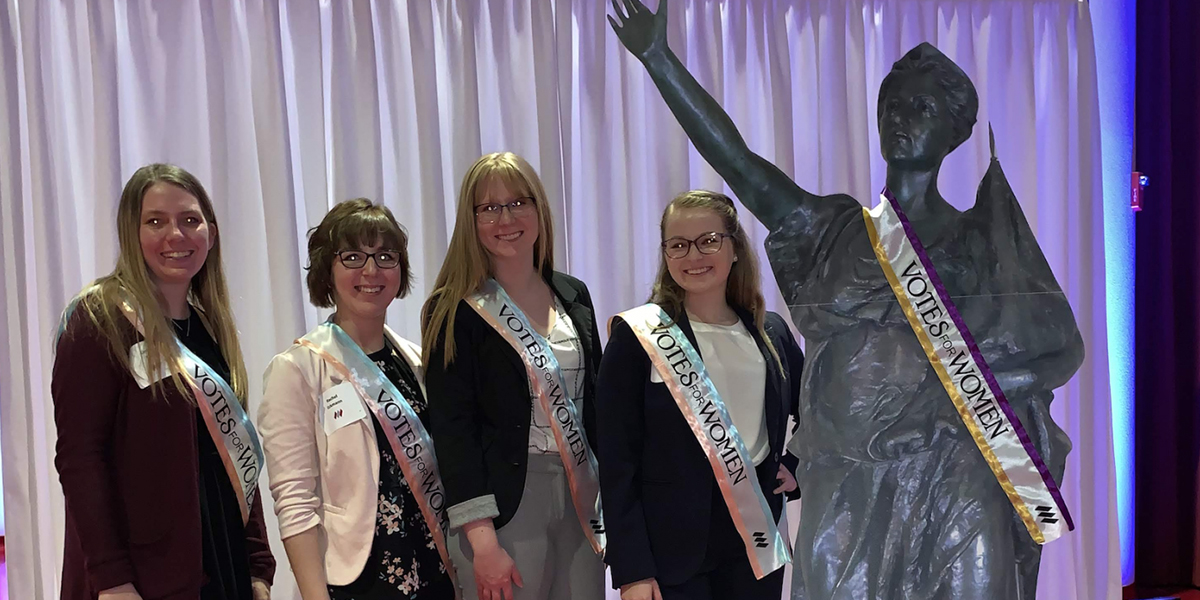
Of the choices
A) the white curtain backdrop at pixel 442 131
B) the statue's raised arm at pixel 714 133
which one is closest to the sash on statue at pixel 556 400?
the statue's raised arm at pixel 714 133

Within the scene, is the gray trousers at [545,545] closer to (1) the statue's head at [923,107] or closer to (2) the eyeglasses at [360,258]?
(2) the eyeglasses at [360,258]

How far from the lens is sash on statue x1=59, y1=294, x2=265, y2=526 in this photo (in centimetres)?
177

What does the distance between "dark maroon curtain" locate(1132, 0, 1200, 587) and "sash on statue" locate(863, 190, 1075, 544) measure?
1.95 metres

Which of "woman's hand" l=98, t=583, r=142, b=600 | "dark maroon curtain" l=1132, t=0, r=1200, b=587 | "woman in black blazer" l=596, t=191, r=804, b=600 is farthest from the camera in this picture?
"dark maroon curtain" l=1132, t=0, r=1200, b=587

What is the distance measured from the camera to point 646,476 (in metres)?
1.78

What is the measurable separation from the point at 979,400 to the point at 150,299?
4.98 feet

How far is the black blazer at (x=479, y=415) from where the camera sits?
1820mm

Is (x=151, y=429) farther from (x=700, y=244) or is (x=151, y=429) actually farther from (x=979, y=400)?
(x=979, y=400)

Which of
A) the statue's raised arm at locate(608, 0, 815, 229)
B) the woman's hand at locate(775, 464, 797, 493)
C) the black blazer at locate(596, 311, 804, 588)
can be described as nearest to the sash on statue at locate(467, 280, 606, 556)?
the black blazer at locate(596, 311, 804, 588)

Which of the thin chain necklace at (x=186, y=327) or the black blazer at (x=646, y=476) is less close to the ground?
the thin chain necklace at (x=186, y=327)

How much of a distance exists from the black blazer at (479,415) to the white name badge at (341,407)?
0.46 ft

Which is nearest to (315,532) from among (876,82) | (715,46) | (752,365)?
(752,365)

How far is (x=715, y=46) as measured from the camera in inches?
118

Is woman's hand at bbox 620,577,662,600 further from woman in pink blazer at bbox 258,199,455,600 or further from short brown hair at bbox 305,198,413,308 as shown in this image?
short brown hair at bbox 305,198,413,308
